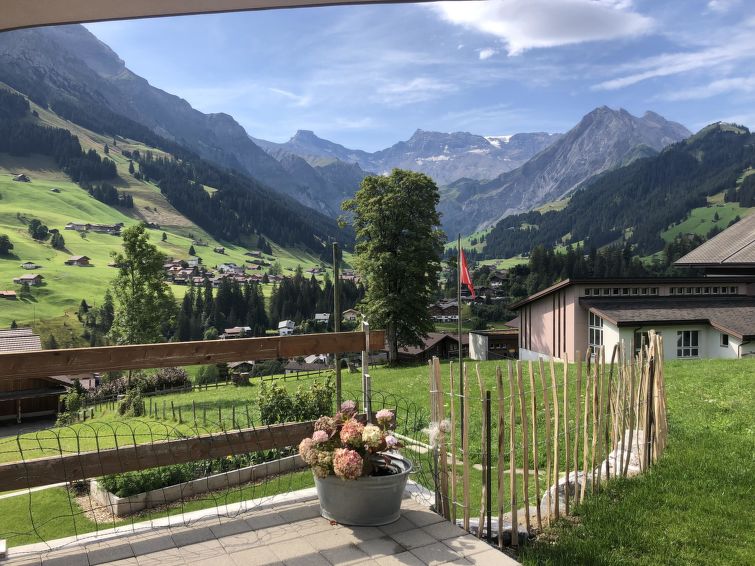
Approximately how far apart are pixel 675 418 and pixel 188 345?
25.4 feet

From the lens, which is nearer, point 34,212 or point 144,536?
point 144,536

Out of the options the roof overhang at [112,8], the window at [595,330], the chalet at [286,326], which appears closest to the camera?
the roof overhang at [112,8]

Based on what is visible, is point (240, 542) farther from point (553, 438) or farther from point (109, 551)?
point (553, 438)

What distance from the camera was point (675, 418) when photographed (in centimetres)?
905

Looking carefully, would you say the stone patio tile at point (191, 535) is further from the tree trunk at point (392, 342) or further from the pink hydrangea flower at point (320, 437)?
the tree trunk at point (392, 342)

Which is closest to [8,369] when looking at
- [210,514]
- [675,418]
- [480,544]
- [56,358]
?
[56,358]

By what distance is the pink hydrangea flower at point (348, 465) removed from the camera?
4.31 meters

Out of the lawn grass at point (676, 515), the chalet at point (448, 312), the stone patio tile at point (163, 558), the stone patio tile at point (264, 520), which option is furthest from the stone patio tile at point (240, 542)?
the chalet at point (448, 312)

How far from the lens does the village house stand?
30812mm

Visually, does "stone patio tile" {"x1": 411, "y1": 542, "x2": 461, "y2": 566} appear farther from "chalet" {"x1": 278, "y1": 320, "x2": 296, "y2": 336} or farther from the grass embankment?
"chalet" {"x1": 278, "y1": 320, "x2": 296, "y2": 336}

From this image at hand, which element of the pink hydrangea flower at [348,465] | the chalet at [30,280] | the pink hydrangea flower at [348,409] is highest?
the chalet at [30,280]

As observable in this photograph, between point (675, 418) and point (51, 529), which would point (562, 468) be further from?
point (51, 529)

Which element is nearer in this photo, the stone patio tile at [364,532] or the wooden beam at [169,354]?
the wooden beam at [169,354]

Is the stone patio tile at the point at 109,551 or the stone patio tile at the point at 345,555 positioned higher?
the stone patio tile at the point at 345,555
